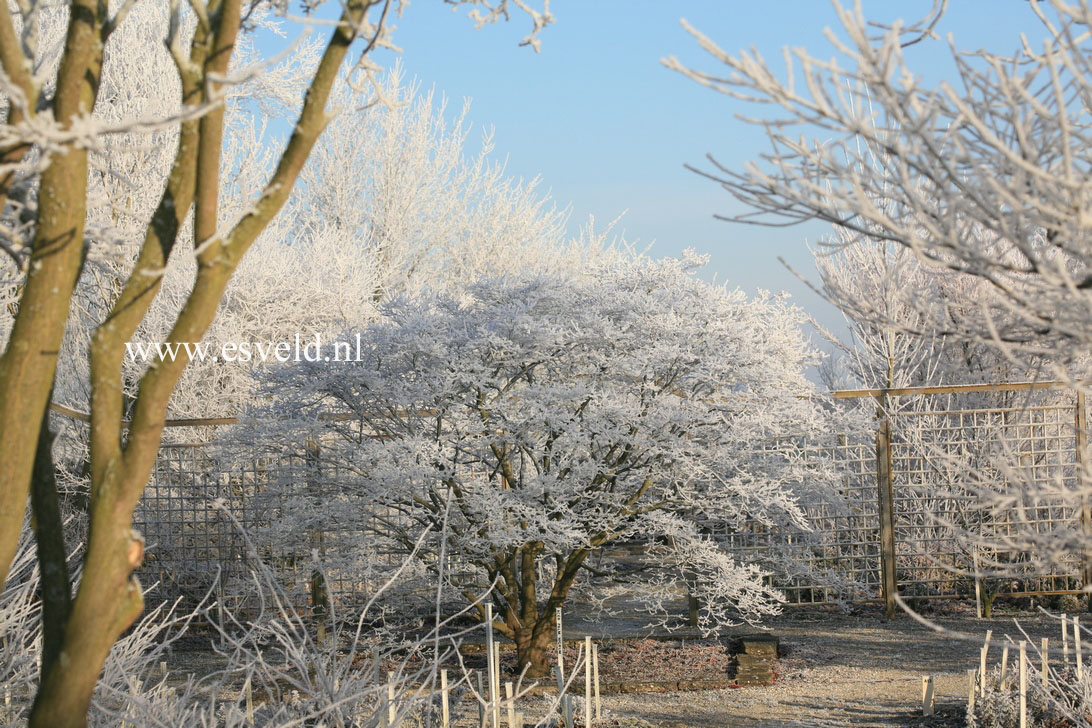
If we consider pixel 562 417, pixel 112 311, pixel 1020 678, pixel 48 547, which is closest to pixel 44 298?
pixel 112 311

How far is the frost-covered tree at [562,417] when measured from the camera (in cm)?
474

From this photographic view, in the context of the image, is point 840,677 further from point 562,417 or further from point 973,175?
point 973,175

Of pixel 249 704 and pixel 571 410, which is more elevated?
Result: pixel 571 410

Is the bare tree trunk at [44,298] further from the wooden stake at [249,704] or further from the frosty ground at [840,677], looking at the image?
the frosty ground at [840,677]

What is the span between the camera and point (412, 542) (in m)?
5.25

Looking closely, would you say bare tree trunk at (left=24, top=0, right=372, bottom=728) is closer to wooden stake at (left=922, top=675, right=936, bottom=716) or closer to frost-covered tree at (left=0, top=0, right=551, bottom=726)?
frost-covered tree at (left=0, top=0, right=551, bottom=726)

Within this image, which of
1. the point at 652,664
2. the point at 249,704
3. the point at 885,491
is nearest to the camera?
the point at 249,704

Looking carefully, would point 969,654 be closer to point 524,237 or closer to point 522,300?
point 522,300

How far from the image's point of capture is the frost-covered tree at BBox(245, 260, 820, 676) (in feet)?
15.6

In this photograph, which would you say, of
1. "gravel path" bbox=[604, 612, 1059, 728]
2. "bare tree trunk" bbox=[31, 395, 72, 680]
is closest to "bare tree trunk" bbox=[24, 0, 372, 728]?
"bare tree trunk" bbox=[31, 395, 72, 680]

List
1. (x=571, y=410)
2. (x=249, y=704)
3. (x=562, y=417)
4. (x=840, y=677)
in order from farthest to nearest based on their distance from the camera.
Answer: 1. (x=840, y=677)
2. (x=571, y=410)
3. (x=562, y=417)
4. (x=249, y=704)

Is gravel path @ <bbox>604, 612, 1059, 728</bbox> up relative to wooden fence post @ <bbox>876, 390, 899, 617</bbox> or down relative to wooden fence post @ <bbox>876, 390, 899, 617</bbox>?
down

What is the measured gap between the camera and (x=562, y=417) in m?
4.64

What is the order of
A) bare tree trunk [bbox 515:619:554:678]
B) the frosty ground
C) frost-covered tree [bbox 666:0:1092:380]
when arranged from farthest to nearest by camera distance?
bare tree trunk [bbox 515:619:554:678] → the frosty ground → frost-covered tree [bbox 666:0:1092:380]
